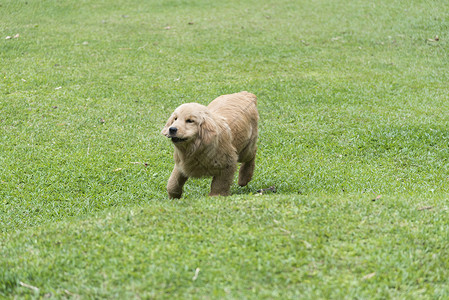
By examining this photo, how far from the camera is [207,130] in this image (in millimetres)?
5461

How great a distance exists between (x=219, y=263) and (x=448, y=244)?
2047 millimetres

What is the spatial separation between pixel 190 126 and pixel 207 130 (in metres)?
0.26

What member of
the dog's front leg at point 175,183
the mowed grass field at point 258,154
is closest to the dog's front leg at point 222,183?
the dog's front leg at point 175,183

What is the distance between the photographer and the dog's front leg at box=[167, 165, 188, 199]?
5957mm

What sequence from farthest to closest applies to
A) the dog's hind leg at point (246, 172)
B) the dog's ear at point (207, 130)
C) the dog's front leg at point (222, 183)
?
the dog's hind leg at point (246, 172)
the dog's front leg at point (222, 183)
the dog's ear at point (207, 130)

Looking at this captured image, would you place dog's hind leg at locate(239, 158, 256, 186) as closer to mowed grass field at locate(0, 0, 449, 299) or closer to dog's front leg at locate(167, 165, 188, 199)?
mowed grass field at locate(0, 0, 449, 299)

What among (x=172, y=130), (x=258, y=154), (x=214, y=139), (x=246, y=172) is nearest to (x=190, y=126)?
(x=172, y=130)

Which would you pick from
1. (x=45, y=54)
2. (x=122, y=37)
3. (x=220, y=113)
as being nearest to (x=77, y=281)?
(x=220, y=113)

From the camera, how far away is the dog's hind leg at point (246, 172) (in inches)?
268

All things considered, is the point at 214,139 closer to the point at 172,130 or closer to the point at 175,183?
the point at 172,130

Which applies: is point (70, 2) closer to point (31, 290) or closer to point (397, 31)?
point (397, 31)

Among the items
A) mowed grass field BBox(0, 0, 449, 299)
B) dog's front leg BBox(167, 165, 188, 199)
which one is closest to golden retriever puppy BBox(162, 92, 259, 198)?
dog's front leg BBox(167, 165, 188, 199)

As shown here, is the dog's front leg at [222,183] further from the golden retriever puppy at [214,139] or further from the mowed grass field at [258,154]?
the mowed grass field at [258,154]

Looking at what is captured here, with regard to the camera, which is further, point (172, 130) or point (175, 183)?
point (175, 183)
